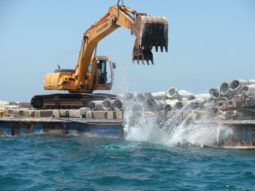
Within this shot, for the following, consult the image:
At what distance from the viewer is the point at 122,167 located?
38.1 feet

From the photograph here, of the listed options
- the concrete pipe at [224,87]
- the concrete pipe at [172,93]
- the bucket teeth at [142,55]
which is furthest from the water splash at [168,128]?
the bucket teeth at [142,55]

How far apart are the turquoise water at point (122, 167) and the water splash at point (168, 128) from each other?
2.33 ft

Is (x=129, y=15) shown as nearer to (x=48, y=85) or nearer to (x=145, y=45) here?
(x=145, y=45)

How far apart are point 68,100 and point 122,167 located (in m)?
12.7

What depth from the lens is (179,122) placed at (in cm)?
1752

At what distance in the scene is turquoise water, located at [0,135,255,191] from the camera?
964cm

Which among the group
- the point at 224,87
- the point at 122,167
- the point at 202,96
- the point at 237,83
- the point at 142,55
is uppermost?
the point at 142,55

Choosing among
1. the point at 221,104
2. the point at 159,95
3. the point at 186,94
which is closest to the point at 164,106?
the point at 159,95

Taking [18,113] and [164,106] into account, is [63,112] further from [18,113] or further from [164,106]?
[164,106]

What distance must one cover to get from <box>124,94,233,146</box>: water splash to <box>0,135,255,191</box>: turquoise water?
2.33ft

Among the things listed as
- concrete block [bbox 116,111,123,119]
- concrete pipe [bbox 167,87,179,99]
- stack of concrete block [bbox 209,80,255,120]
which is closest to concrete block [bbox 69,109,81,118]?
concrete block [bbox 116,111,123,119]

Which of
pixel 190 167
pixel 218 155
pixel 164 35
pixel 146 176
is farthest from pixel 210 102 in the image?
pixel 146 176

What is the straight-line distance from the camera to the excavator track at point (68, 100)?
23.5m

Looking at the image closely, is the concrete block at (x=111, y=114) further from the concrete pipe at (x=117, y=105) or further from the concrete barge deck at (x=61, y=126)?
the concrete pipe at (x=117, y=105)
